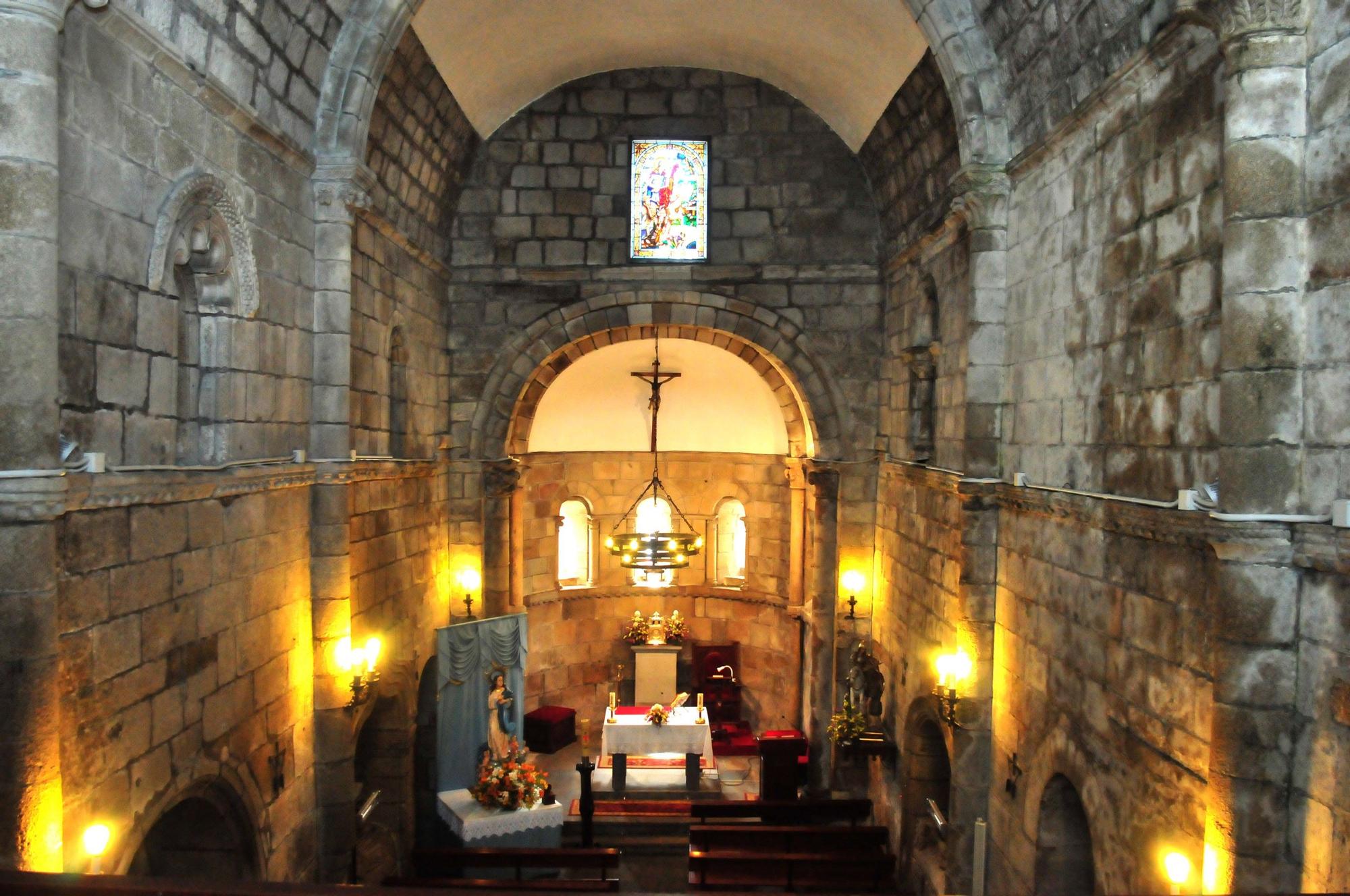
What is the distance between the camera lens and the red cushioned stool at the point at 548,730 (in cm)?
1567

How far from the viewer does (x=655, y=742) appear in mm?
13562

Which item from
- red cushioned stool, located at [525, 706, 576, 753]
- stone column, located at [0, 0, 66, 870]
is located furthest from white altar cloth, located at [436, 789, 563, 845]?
stone column, located at [0, 0, 66, 870]

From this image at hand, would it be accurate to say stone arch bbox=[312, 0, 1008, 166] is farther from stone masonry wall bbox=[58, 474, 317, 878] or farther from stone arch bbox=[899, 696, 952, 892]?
stone arch bbox=[899, 696, 952, 892]

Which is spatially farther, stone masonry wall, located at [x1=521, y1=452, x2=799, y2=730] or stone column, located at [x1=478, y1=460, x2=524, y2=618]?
stone masonry wall, located at [x1=521, y1=452, x2=799, y2=730]

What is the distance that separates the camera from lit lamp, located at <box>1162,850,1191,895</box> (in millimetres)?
4953

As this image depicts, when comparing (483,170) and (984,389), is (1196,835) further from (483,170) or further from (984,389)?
(483,170)

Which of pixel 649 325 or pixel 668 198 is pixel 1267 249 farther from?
pixel 649 325

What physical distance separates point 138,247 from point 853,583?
932 centimetres

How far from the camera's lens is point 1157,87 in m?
5.60

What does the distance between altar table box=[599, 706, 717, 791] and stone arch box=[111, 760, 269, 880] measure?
682cm

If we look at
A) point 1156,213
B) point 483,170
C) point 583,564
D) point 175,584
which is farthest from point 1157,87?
point 583,564

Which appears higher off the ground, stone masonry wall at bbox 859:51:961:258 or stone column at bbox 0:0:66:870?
stone masonry wall at bbox 859:51:961:258

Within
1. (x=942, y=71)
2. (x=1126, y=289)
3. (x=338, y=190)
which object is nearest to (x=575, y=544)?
(x=338, y=190)

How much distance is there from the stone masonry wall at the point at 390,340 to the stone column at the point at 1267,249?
22.3ft
